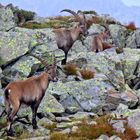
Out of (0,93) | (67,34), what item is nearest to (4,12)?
(67,34)

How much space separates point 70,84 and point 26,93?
4.53m

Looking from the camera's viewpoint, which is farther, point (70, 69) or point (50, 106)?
point (70, 69)

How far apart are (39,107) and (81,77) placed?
14.1 ft

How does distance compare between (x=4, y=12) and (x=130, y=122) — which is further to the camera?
(x=4, y=12)

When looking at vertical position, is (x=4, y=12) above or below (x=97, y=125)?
above

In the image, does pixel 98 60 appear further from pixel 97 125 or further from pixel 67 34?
pixel 97 125

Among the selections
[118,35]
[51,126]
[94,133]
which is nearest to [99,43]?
[118,35]

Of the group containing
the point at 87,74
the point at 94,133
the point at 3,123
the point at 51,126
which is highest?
the point at 87,74

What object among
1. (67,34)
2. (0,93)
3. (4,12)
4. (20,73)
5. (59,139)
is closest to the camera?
(59,139)

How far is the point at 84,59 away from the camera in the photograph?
25203 millimetres

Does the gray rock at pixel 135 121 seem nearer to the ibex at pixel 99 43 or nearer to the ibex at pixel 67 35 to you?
the ibex at pixel 67 35

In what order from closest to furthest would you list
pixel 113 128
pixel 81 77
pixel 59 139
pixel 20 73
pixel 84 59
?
1. pixel 59 139
2. pixel 113 128
3. pixel 20 73
4. pixel 81 77
5. pixel 84 59

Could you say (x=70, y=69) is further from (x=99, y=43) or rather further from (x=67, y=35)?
(x=99, y=43)

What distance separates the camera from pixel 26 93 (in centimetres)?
1703
